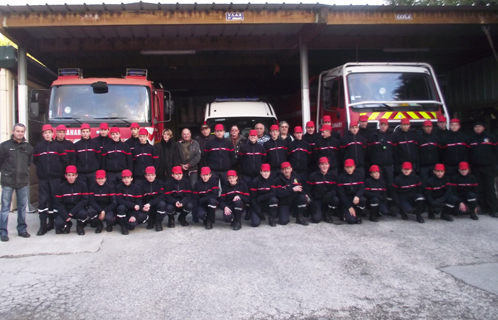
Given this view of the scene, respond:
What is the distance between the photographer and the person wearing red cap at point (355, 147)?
7496mm

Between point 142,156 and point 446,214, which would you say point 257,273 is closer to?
point 142,156

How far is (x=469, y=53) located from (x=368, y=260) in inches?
368

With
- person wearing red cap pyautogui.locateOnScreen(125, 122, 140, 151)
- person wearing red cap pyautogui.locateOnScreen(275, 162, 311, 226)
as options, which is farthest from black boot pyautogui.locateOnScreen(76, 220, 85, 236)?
person wearing red cap pyautogui.locateOnScreen(275, 162, 311, 226)

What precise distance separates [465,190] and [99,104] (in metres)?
7.11

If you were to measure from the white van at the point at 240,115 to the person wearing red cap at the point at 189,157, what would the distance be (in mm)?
1545

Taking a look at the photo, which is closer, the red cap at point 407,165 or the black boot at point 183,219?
the black boot at point 183,219

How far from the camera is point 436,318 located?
12.1 feet

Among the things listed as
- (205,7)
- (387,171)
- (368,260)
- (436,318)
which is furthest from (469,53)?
(436,318)

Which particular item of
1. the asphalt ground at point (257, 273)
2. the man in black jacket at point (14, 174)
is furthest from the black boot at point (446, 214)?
the man in black jacket at point (14, 174)

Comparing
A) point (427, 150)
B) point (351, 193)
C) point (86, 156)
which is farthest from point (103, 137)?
point (427, 150)

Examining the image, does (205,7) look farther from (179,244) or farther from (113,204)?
(179,244)

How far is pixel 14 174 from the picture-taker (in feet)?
20.8

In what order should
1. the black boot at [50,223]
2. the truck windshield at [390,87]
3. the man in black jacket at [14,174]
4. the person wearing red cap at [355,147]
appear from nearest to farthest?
the man in black jacket at [14,174], the black boot at [50,223], the person wearing red cap at [355,147], the truck windshield at [390,87]

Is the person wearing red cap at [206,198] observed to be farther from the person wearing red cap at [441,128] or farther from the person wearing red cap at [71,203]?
the person wearing red cap at [441,128]
